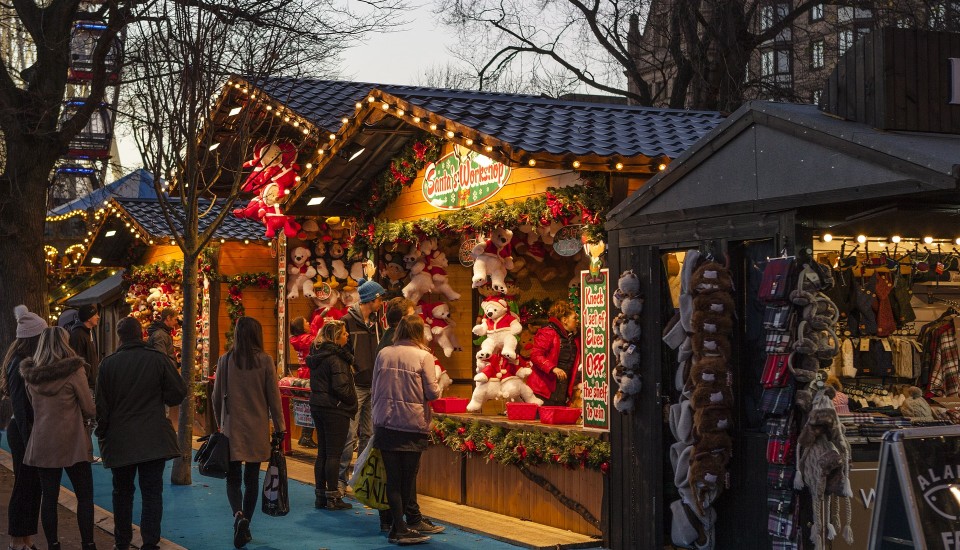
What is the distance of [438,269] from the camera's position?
13.3 m

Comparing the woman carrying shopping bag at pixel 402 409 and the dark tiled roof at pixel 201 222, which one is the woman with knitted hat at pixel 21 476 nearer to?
the woman carrying shopping bag at pixel 402 409

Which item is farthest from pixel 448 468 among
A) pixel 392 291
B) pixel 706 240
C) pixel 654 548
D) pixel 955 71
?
pixel 955 71

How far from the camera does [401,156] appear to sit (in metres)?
13.5

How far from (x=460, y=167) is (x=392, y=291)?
69.6 inches

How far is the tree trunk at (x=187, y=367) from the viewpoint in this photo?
1294cm

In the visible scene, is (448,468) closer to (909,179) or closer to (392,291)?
(392,291)

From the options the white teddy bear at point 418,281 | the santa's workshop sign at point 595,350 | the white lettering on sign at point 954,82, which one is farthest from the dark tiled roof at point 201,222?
the white lettering on sign at point 954,82

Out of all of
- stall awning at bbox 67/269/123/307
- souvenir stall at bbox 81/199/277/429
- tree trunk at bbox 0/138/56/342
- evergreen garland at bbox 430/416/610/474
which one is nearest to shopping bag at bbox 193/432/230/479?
evergreen garland at bbox 430/416/610/474

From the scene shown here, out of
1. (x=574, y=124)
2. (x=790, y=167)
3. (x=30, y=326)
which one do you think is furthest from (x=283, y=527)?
(x=790, y=167)

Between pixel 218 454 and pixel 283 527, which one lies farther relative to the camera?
pixel 283 527

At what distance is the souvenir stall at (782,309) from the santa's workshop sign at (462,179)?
8.19 ft

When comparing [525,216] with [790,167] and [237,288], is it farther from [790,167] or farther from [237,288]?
[237,288]

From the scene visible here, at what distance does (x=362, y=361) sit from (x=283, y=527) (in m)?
2.13

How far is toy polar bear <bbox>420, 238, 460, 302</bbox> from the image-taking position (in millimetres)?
13172
